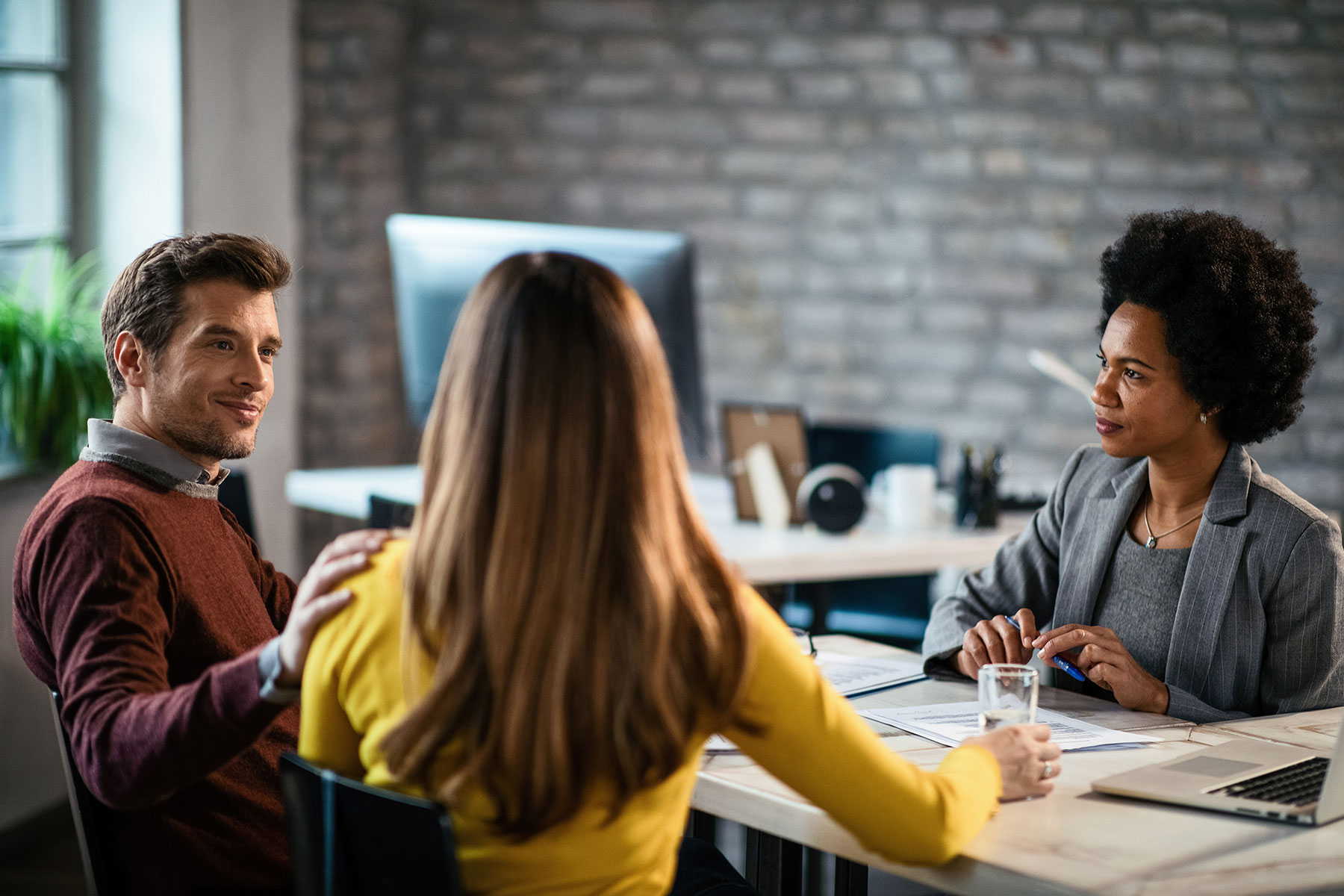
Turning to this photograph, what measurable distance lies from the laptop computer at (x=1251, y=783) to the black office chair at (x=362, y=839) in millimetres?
704

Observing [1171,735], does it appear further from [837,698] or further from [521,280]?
[521,280]

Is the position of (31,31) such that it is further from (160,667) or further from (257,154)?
(160,667)

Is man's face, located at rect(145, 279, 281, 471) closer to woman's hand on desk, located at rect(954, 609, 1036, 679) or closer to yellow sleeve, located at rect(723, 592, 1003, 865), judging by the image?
yellow sleeve, located at rect(723, 592, 1003, 865)

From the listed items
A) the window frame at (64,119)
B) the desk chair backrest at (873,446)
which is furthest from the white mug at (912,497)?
the window frame at (64,119)

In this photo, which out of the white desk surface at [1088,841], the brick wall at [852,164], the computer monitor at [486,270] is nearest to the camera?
the white desk surface at [1088,841]

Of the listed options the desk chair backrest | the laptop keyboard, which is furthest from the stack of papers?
the desk chair backrest

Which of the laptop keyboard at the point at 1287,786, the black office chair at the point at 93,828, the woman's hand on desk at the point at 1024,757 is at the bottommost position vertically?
the black office chair at the point at 93,828

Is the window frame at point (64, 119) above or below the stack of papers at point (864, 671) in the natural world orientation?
above

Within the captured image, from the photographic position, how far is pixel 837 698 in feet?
3.78

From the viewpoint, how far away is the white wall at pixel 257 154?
3559 mm

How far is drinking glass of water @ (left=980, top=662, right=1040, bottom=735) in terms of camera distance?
4.71 ft

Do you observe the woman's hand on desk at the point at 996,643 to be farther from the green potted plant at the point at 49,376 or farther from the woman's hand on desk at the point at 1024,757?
the green potted plant at the point at 49,376

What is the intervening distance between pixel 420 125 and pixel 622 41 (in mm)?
732

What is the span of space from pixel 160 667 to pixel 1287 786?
1144 millimetres
